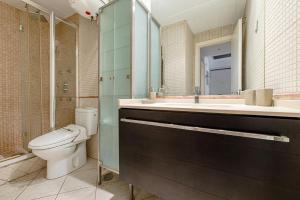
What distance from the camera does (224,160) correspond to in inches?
25.8

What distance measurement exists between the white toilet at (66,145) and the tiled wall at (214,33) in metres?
1.45

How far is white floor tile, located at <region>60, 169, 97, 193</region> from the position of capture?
1342mm

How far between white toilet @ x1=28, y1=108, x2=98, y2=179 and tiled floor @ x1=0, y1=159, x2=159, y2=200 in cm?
12

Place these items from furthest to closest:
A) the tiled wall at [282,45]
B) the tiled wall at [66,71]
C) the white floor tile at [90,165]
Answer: the tiled wall at [66,71], the white floor tile at [90,165], the tiled wall at [282,45]

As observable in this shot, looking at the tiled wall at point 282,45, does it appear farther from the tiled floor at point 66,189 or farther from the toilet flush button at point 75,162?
the toilet flush button at point 75,162

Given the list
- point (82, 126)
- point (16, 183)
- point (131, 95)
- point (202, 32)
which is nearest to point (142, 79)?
point (131, 95)

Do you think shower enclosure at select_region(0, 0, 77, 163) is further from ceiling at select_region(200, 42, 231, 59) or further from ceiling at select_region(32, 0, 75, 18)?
ceiling at select_region(200, 42, 231, 59)

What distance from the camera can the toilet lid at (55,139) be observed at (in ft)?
4.41

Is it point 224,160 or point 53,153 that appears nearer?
point 224,160

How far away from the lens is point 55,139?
142 cm

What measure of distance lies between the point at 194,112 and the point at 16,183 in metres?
1.83

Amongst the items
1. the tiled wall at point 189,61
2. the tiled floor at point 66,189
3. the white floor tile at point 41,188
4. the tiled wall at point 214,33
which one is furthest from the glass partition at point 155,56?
the white floor tile at point 41,188

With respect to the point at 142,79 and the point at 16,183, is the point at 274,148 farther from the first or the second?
the point at 16,183

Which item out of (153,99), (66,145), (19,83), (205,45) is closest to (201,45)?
(205,45)
